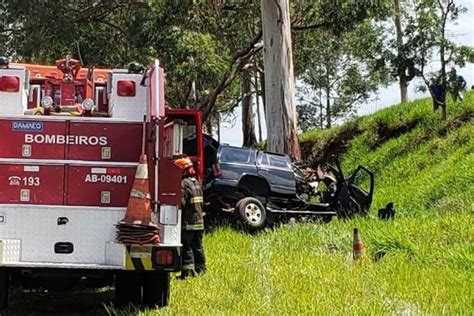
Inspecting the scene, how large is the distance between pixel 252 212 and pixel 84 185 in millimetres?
6733

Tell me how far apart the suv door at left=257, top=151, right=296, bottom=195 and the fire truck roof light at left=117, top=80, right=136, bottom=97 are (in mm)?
7026

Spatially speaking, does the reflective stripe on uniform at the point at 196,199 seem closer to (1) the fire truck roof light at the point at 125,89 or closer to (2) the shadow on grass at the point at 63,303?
(2) the shadow on grass at the point at 63,303

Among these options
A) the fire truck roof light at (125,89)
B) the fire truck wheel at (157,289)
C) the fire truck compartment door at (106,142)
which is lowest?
the fire truck wheel at (157,289)

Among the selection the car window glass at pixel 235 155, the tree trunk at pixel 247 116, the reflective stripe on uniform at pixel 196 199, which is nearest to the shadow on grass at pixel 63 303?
the reflective stripe on uniform at pixel 196 199

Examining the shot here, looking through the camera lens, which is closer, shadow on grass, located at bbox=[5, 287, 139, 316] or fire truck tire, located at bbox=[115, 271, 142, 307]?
fire truck tire, located at bbox=[115, 271, 142, 307]

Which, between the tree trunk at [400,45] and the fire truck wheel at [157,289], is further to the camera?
the tree trunk at [400,45]

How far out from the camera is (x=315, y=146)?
2820 centimetres

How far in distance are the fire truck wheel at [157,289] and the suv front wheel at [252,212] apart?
19.3 feet

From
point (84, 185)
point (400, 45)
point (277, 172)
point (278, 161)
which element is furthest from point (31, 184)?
point (400, 45)

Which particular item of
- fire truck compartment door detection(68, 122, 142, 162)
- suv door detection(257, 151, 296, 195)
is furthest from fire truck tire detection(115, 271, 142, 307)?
suv door detection(257, 151, 296, 195)

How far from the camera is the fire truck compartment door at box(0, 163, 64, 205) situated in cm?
751

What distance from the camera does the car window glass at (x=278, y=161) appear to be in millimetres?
15067

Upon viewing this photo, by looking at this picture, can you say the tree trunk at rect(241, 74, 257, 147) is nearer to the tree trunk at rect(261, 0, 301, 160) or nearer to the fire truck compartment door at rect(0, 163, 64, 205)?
the tree trunk at rect(261, 0, 301, 160)

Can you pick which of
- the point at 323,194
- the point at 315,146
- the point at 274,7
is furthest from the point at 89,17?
the point at 323,194
